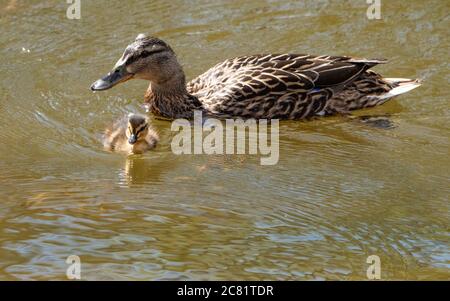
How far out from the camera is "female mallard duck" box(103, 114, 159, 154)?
282 inches

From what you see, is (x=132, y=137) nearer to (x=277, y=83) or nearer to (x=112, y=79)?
(x=112, y=79)

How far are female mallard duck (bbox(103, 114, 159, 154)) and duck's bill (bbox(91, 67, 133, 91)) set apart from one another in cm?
51

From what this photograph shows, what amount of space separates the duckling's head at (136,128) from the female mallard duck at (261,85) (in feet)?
2.36

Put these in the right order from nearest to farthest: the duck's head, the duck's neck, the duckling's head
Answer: the duckling's head, the duck's head, the duck's neck

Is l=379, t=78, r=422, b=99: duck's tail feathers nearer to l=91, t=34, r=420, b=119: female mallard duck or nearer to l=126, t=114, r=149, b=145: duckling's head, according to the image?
l=91, t=34, r=420, b=119: female mallard duck

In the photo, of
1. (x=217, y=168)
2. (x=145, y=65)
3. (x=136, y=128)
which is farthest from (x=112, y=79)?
(x=217, y=168)

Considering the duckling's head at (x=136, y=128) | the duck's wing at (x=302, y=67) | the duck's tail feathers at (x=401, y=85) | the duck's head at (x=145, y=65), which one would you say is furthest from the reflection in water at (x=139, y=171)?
the duck's tail feathers at (x=401, y=85)

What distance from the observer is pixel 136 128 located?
7.20 metres

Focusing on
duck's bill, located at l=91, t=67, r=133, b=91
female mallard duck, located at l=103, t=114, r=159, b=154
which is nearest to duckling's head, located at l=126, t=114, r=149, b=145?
female mallard duck, located at l=103, t=114, r=159, b=154

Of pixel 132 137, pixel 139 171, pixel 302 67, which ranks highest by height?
pixel 302 67

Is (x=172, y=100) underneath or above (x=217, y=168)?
above

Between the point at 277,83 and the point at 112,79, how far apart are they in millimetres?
1451

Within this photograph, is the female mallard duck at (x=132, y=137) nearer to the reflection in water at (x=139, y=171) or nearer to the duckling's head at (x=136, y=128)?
the duckling's head at (x=136, y=128)
